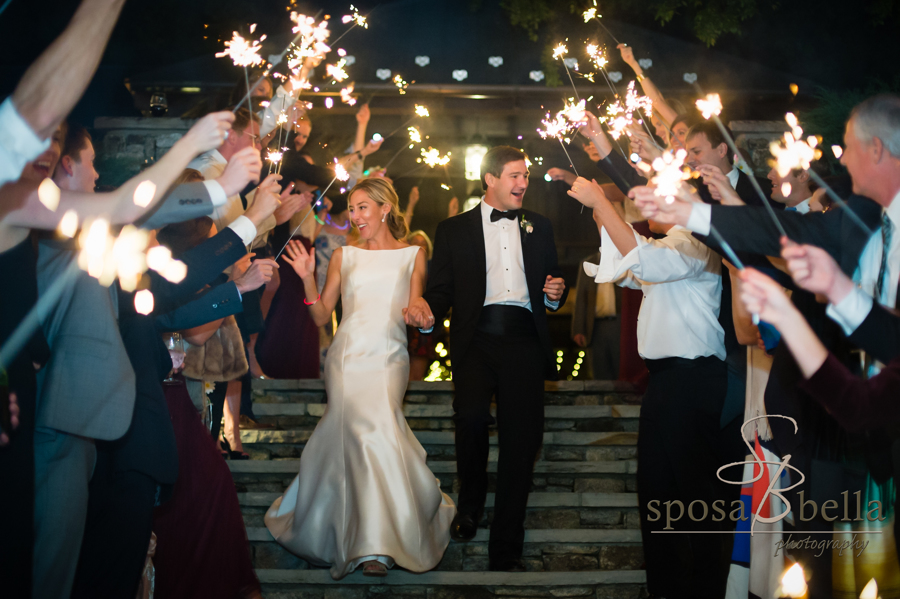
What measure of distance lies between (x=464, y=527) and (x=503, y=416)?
2.03ft

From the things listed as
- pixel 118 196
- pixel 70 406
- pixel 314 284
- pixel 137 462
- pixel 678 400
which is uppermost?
pixel 314 284

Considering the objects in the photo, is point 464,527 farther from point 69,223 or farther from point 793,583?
point 69,223

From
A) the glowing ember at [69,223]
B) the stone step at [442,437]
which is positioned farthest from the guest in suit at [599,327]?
the glowing ember at [69,223]

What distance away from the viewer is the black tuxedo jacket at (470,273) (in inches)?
143

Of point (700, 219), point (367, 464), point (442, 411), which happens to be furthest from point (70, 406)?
point (442, 411)

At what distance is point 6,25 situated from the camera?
6070 millimetres

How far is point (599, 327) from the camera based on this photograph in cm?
665

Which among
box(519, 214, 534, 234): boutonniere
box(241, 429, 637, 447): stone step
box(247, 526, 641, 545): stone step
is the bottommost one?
box(247, 526, 641, 545): stone step

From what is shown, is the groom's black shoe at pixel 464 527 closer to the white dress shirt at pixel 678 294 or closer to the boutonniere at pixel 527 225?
the white dress shirt at pixel 678 294

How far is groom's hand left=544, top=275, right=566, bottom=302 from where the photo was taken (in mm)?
3570

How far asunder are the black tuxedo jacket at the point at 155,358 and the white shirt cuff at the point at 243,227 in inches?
0.8

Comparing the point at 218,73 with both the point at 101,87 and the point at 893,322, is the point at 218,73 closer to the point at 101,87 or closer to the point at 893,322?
the point at 101,87

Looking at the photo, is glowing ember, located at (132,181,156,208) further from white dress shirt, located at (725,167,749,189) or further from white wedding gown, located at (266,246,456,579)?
white dress shirt, located at (725,167,749,189)

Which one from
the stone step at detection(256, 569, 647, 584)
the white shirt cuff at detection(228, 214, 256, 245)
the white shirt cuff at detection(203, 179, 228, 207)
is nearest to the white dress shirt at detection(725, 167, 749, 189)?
the stone step at detection(256, 569, 647, 584)
